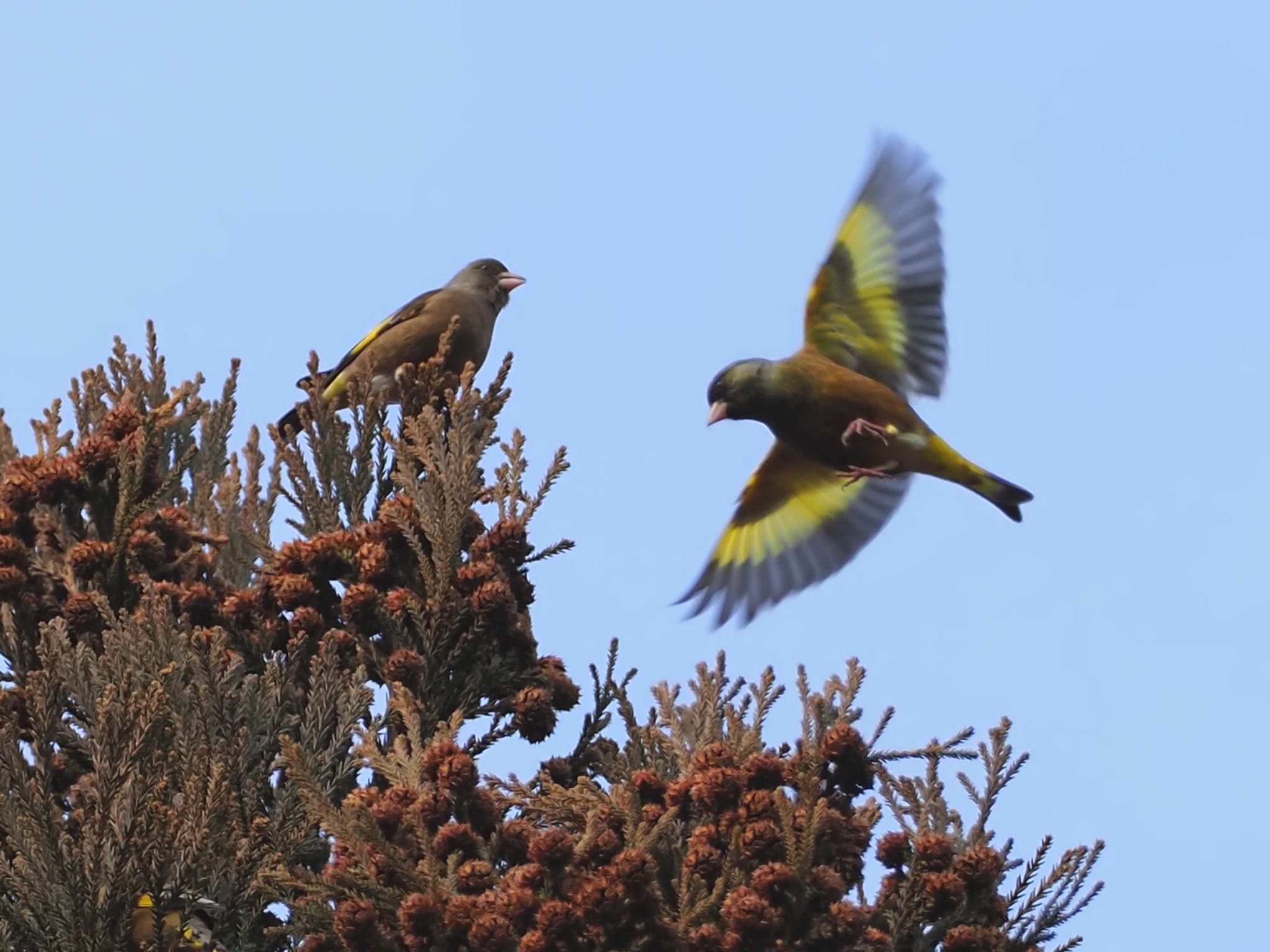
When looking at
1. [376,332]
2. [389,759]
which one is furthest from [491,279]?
[389,759]

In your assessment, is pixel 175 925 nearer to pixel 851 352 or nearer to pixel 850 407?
pixel 850 407

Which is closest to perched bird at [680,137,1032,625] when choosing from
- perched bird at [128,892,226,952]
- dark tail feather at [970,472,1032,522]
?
dark tail feather at [970,472,1032,522]

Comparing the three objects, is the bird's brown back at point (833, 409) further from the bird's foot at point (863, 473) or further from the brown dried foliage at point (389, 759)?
the brown dried foliage at point (389, 759)

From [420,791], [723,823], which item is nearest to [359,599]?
[420,791]

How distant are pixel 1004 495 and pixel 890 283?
956 millimetres

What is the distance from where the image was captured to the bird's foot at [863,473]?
264 inches

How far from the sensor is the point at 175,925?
3.88 meters

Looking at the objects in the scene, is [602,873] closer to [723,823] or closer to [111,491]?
[723,823]

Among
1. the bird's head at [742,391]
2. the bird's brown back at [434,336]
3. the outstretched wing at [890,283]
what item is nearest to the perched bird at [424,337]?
the bird's brown back at [434,336]

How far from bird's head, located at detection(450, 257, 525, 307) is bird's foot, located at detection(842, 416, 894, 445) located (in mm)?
1963

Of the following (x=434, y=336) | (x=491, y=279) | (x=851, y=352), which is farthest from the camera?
(x=491, y=279)

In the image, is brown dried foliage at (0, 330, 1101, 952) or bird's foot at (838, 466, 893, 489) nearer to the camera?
brown dried foliage at (0, 330, 1101, 952)

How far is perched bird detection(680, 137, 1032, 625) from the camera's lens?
22.2 ft

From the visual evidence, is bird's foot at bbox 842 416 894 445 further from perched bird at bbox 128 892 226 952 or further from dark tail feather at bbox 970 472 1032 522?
perched bird at bbox 128 892 226 952
